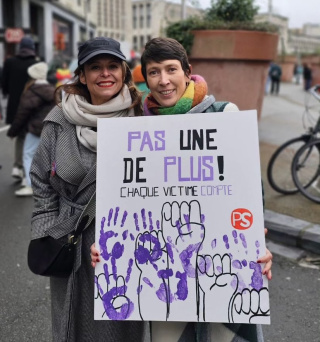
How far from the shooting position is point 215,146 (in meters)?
1.72

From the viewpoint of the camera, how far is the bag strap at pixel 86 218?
6.24 ft

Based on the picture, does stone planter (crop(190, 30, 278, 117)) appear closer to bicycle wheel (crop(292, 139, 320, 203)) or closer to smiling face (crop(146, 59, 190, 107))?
bicycle wheel (crop(292, 139, 320, 203))

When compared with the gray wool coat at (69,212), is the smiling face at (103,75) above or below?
above

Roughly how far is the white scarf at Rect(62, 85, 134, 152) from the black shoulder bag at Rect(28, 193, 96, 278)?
24 cm

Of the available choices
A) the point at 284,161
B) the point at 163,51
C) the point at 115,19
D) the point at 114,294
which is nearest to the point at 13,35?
the point at 284,161

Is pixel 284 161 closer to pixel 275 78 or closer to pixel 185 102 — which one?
pixel 185 102

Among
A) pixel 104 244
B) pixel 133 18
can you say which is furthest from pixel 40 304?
pixel 133 18

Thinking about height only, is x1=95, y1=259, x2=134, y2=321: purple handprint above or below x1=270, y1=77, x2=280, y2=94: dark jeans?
above

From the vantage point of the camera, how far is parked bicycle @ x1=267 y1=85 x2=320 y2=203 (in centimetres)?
502

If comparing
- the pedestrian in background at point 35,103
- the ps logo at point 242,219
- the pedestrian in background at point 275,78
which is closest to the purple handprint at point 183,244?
the ps logo at point 242,219

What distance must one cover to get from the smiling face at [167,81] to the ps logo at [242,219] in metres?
0.52

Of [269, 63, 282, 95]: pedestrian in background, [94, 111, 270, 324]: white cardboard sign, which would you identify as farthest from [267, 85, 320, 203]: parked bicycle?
[269, 63, 282, 95]: pedestrian in background

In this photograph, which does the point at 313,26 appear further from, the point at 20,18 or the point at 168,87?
the point at 168,87

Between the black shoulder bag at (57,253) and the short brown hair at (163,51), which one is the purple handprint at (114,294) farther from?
the short brown hair at (163,51)
